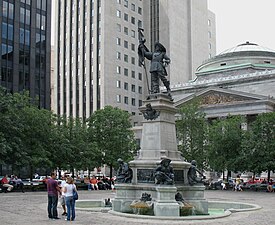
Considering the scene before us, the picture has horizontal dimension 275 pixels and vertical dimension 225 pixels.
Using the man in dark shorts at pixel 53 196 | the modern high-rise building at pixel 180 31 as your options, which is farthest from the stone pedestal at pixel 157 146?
the modern high-rise building at pixel 180 31

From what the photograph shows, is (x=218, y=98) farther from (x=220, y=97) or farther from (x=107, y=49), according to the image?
(x=107, y=49)

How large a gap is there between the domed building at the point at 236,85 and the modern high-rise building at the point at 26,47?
23065mm

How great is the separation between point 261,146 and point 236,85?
116ft

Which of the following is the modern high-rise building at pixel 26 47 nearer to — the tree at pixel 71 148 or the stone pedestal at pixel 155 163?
the tree at pixel 71 148

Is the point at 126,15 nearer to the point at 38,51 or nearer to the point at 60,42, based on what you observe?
the point at 60,42

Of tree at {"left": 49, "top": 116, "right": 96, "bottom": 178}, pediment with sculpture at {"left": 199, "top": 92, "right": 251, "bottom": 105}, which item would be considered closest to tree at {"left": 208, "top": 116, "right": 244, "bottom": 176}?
tree at {"left": 49, "top": 116, "right": 96, "bottom": 178}

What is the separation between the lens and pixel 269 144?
48656 mm

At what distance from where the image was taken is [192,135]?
54250 mm

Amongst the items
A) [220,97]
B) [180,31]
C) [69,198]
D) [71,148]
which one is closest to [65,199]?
[69,198]

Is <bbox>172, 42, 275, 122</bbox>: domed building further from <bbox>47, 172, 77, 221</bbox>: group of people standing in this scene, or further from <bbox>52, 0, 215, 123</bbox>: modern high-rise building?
<bbox>47, 172, 77, 221</bbox>: group of people standing

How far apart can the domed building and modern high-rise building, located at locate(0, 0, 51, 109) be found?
75.7 ft

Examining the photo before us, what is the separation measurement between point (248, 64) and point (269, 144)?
43060 mm

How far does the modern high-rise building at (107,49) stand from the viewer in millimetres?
102750

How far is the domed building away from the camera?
248ft
